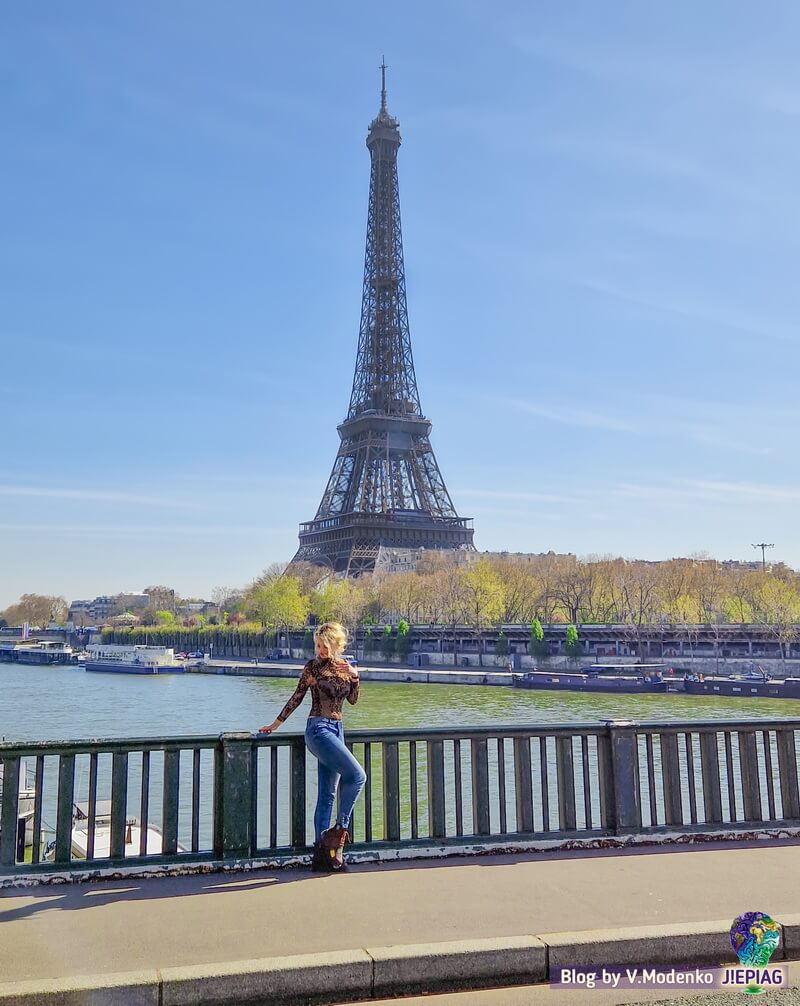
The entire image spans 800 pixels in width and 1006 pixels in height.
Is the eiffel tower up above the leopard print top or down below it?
above

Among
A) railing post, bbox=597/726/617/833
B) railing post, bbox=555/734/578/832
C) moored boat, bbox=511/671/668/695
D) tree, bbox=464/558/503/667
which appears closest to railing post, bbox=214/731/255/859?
railing post, bbox=555/734/578/832

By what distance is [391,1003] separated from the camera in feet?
13.9

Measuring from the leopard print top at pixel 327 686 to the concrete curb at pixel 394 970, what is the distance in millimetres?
1920

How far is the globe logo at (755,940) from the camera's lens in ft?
15.0

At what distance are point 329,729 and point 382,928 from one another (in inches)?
61.6

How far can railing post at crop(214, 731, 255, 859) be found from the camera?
19.8 feet

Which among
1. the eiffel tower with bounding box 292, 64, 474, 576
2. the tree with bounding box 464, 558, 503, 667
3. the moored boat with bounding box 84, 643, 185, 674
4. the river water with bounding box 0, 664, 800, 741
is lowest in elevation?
the river water with bounding box 0, 664, 800, 741

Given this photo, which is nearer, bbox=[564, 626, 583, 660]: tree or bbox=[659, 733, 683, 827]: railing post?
bbox=[659, 733, 683, 827]: railing post

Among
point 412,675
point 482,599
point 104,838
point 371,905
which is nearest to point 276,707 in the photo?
point 412,675

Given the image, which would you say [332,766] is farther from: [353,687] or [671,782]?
[671,782]

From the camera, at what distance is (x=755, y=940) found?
4.61m

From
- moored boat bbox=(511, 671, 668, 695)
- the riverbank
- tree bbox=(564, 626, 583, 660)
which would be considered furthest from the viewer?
tree bbox=(564, 626, 583, 660)

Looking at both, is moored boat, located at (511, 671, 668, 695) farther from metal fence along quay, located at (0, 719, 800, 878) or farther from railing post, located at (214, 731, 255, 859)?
railing post, located at (214, 731, 255, 859)

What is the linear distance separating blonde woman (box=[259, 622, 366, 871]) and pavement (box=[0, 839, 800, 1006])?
1.28 feet
